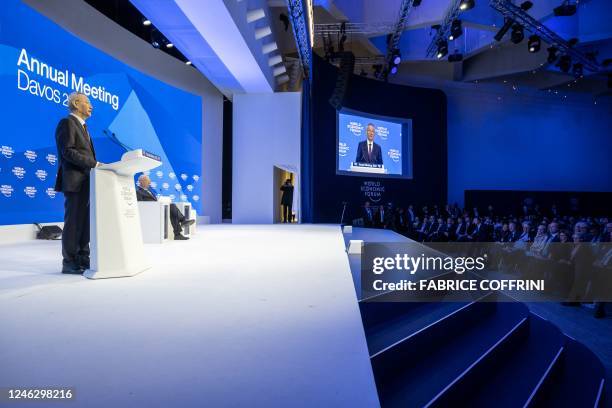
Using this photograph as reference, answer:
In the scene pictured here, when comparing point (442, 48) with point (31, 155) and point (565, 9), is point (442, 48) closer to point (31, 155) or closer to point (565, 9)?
point (565, 9)

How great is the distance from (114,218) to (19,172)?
383cm

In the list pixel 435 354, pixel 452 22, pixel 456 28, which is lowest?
pixel 435 354

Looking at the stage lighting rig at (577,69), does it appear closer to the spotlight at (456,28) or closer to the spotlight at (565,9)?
the spotlight at (565,9)

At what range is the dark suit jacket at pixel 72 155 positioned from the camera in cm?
250

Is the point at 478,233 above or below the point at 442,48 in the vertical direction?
below

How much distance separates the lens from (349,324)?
1567mm

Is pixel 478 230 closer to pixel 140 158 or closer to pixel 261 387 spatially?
pixel 140 158

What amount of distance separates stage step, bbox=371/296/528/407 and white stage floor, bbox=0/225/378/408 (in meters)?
0.42

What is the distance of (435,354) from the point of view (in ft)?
7.92

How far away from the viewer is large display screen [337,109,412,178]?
35.3 feet

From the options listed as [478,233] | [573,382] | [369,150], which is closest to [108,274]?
[573,382]

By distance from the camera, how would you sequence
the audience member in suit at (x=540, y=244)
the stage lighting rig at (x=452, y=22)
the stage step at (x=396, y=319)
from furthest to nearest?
the stage lighting rig at (x=452, y=22)
the audience member in suit at (x=540, y=244)
the stage step at (x=396, y=319)
